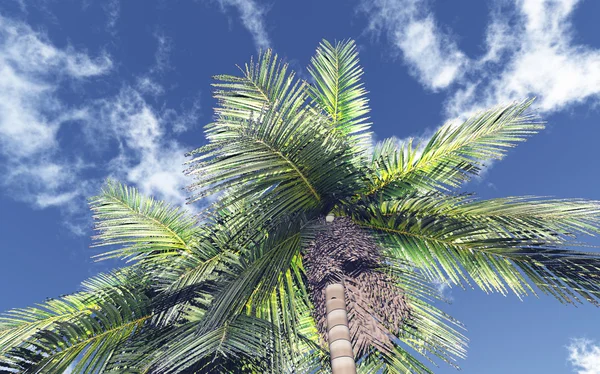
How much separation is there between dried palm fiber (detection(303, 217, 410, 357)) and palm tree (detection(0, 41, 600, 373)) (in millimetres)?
17

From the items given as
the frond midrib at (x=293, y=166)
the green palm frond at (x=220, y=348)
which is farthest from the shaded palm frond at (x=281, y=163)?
the green palm frond at (x=220, y=348)

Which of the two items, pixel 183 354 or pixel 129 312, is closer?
pixel 183 354

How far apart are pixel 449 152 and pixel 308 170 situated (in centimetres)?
219

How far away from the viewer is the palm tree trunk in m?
4.61

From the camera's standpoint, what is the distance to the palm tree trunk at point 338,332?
461cm

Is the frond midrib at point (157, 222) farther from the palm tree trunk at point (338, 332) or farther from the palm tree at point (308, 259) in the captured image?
the palm tree trunk at point (338, 332)

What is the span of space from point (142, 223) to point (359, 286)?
4.00 metres

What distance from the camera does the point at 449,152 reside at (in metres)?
6.66

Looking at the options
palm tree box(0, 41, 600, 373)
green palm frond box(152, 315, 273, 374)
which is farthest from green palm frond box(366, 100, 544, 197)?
green palm frond box(152, 315, 273, 374)

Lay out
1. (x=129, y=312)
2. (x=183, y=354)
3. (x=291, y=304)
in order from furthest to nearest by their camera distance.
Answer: (x=129, y=312) → (x=291, y=304) → (x=183, y=354)

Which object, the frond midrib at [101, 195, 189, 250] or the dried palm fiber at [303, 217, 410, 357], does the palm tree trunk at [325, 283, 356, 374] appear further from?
the frond midrib at [101, 195, 189, 250]

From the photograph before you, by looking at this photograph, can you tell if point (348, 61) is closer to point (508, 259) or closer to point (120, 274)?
point (508, 259)

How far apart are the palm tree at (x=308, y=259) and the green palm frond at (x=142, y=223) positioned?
0.69 feet

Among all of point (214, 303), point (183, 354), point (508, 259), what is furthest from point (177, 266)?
point (508, 259)
